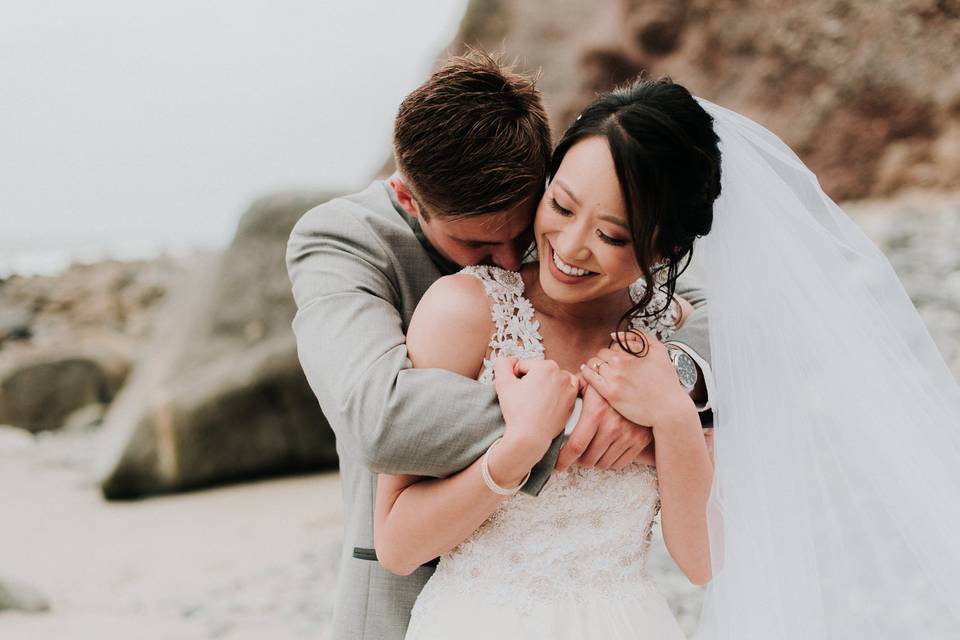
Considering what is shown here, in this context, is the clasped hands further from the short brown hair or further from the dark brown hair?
the short brown hair

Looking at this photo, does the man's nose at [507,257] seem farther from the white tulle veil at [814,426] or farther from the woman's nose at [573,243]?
the white tulle veil at [814,426]

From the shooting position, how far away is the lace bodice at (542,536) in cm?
210

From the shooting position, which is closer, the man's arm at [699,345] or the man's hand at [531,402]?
the man's hand at [531,402]

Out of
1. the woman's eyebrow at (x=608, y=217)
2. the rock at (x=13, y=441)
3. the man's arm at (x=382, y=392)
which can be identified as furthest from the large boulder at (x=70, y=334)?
the woman's eyebrow at (x=608, y=217)

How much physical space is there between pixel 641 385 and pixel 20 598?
5.18 meters

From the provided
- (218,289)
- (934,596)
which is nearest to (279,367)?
(218,289)

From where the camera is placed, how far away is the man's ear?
7.97ft

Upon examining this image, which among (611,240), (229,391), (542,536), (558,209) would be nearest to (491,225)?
(558,209)

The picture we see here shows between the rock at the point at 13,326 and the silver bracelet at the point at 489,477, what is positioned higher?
the silver bracelet at the point at 489,477

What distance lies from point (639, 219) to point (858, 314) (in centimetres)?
70

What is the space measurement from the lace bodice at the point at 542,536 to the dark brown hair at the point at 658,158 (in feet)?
1.15

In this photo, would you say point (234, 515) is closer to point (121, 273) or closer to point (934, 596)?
point (934, 596)

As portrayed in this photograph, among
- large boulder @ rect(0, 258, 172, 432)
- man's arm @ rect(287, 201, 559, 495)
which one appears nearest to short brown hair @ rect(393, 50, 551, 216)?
man's arm @ rect(287, 201, 559, 495)

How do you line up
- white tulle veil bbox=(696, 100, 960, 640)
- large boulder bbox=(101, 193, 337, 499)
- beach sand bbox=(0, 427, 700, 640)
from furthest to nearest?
large boulder bbox=(101, 193, 337, 499) → beach sand bbox=(0, 427, 700, 640) → white tulle veil bbox=(696, 100, 960, 640)
